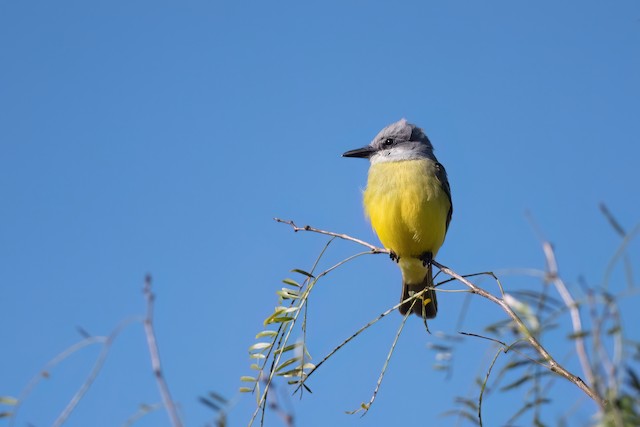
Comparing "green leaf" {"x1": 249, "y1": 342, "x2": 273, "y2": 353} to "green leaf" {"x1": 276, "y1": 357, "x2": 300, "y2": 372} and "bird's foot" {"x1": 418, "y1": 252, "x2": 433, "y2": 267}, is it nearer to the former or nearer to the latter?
"green leaf" {"x1": 276, "y1": 357, "x2": 300, "y2": 372}

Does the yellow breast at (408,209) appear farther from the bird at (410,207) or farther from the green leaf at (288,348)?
the green leaf at (288,348)

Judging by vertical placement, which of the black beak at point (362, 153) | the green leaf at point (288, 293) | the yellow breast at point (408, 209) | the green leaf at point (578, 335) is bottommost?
the green leaf at point (578, 335)

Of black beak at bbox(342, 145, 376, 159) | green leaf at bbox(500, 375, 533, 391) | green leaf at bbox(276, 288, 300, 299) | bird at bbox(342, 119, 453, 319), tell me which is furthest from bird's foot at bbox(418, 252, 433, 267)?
green leaf at bbox(500, 375, 533, 391)

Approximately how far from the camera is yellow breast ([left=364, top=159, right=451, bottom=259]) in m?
6.08

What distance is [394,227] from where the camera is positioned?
6.12m

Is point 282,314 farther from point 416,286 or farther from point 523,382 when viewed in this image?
point 416,286

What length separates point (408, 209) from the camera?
238 inches

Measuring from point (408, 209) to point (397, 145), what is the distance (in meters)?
1.37

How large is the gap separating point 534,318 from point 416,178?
4786 millimetres

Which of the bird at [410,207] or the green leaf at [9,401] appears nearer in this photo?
the green leaf at [9,401]

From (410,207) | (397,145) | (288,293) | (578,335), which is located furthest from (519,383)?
(397,145)

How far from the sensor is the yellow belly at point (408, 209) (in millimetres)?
6078

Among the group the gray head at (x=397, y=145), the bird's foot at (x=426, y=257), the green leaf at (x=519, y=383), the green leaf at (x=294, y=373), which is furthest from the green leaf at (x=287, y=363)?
the gray head at (x=397, y=145)

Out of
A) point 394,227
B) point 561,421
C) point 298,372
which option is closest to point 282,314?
point 298,372
